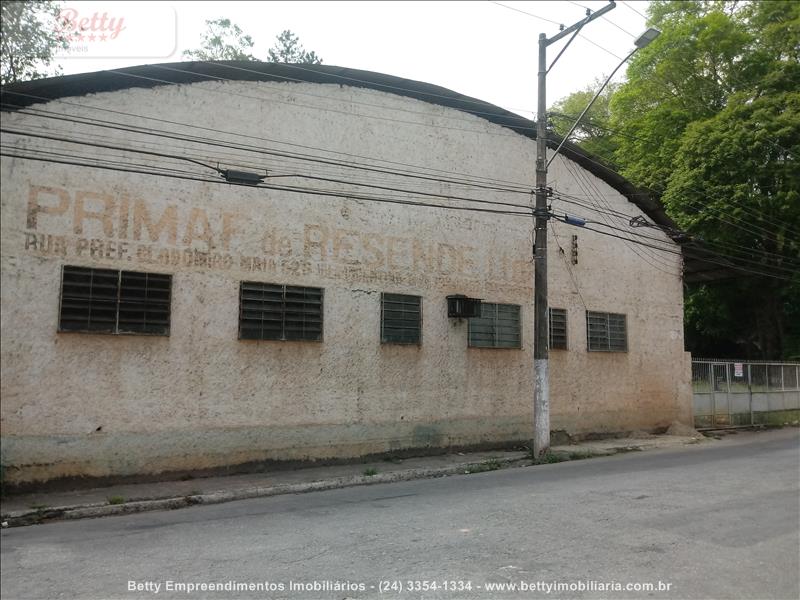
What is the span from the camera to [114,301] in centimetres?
962

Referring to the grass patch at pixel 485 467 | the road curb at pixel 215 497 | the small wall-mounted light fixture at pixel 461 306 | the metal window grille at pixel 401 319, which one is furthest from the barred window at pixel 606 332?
the road curb at pixel 215 497

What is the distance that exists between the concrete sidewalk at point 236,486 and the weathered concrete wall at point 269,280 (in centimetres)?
42

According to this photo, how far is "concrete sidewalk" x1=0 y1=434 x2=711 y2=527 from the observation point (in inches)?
317

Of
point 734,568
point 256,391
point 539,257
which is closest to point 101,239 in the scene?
point 256,391

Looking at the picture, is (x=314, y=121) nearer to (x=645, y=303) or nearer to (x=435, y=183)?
(x=435, y=183)

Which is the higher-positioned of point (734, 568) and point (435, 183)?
point (435, 183)

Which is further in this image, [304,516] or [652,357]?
[652,357]

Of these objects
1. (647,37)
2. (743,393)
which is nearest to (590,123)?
(743,393)

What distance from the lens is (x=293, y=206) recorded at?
11414 millimetres

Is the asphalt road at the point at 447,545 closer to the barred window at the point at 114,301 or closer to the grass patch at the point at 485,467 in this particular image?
the grass patch at the point at 485,467

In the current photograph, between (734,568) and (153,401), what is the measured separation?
27.2 feet

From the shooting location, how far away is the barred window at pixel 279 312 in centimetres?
1079

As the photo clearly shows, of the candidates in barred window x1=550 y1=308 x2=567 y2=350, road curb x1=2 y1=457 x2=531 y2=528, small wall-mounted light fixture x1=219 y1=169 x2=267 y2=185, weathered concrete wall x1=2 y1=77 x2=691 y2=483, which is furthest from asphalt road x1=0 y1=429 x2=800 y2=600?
barred window x1=550 y1=308 x2=567 y2=350

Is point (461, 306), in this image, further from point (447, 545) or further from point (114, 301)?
point (447, 545)
